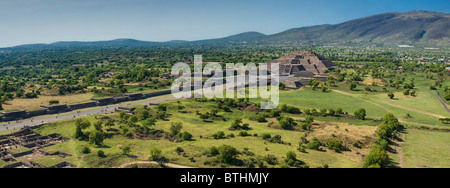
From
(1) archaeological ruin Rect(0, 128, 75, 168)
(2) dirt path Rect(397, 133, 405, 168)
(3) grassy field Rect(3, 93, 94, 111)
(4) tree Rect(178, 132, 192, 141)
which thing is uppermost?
(3) grassy field Rect(3, 93, 94, 111)

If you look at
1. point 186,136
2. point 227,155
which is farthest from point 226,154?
point 186,136

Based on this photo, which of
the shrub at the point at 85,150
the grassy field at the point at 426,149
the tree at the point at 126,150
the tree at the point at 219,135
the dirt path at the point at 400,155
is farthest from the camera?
the tree at the point at 219,135

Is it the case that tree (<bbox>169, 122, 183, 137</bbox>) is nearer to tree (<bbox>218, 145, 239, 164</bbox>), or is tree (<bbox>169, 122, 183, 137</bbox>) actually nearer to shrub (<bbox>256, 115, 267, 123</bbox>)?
tree (<bbox>218, 145, 239, 164</bbox>)

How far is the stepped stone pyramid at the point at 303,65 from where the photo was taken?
111044 mm

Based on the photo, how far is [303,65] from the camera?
12106 centimetres

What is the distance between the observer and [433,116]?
55.0 m

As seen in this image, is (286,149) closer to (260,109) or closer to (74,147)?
(260,109)

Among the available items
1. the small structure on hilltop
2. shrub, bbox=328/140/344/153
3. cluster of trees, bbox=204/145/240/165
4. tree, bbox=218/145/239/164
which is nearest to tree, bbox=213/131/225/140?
cluster of trees, bbox=204/145/240/165

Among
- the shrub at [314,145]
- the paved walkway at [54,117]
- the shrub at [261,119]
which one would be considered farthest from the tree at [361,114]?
the paved walkway at [54,117]

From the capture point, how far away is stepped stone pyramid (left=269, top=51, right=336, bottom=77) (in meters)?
111

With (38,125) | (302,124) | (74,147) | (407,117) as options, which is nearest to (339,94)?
(407,117)

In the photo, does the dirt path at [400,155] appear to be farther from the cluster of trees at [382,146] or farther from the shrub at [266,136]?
the shrub at [266,136]

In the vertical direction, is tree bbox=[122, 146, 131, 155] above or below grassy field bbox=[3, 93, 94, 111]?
below

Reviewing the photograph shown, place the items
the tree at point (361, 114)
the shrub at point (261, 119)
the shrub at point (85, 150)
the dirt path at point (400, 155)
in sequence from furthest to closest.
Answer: the tree at point (361, 114) → the shrub at point (261, 119) → the shrub at point (85, 150) → the dirt path at point (400, 155)
